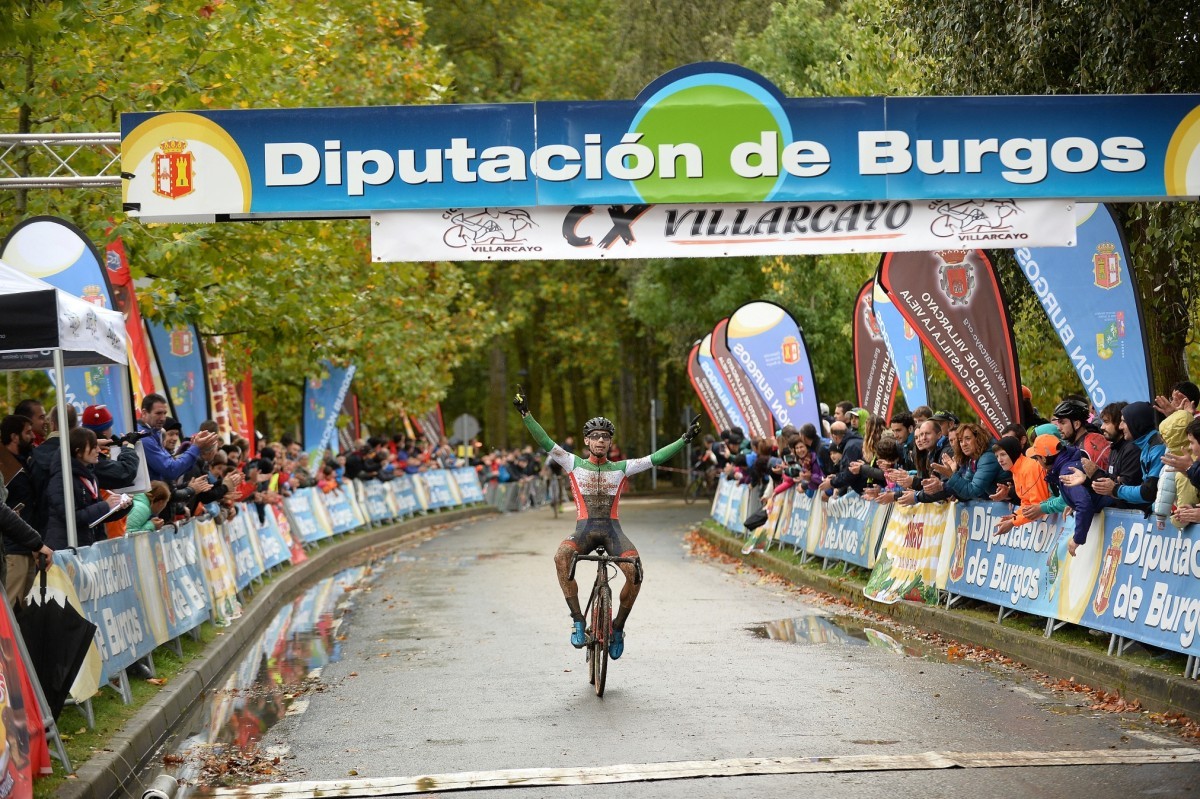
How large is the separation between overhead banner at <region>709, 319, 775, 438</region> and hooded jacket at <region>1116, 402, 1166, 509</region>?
53.0ft

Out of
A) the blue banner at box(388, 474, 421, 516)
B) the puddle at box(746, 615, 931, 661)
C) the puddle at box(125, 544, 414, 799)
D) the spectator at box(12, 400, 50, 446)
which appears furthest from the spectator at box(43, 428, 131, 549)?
the blue banner at box(388, 474, 421, 516)

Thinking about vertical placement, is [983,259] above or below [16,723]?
above

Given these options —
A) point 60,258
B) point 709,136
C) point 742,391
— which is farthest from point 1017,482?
point 742,391


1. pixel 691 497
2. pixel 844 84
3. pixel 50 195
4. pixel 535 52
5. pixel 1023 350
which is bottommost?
pixel 691 497

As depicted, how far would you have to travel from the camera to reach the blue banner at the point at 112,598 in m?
9.66

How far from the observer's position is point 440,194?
1248 cm

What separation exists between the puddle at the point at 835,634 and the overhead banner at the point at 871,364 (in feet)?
20.0

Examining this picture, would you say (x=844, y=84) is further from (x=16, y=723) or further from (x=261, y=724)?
(x=16, y=723)

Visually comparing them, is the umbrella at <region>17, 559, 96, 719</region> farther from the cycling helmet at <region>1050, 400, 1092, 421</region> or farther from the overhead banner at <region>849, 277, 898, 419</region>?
the overhead banner at <region>849, 277, 898, 419</region>

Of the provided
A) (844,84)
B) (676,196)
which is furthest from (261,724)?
(844,84)

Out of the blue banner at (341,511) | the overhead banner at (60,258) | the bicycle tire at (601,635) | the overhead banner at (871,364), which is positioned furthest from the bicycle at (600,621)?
the blue banner at (341,511)

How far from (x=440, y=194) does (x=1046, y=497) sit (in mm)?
5337

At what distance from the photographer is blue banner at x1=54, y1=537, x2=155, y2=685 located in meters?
9.66

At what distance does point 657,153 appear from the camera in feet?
41.1
